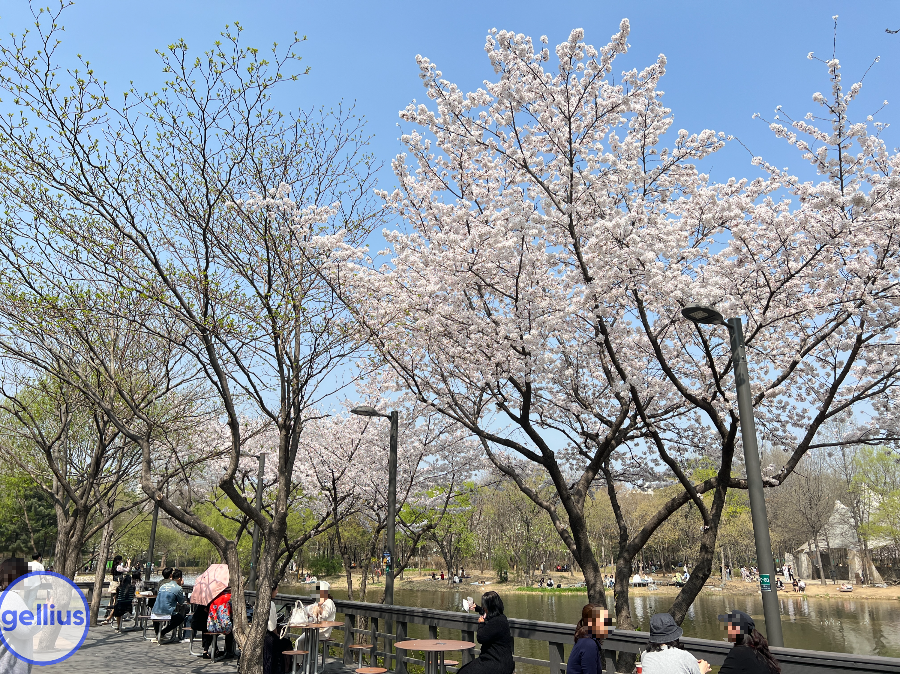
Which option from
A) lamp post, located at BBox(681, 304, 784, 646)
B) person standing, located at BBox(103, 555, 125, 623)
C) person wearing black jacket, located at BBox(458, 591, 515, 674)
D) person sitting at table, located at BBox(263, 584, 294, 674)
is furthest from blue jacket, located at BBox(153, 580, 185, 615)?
lamp post, located at BBox(681, 304, 784, 646)

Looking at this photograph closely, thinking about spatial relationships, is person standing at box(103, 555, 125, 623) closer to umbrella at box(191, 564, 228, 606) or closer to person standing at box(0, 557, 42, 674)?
umbrella at box(191, 564, 228, 606)

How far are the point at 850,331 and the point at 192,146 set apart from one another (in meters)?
11.1

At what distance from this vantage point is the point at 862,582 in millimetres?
45344

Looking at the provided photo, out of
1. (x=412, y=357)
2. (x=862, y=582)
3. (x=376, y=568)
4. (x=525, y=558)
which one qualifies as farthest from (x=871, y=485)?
(x=412, y=357)

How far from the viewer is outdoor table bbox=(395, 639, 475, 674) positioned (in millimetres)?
7219

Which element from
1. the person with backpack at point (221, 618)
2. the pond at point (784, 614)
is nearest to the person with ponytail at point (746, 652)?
the person with backpack at point (221, 618)

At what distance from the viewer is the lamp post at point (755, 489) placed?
633 cm

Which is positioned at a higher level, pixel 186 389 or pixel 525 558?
pixel 186 389

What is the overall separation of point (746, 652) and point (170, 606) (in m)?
13.1

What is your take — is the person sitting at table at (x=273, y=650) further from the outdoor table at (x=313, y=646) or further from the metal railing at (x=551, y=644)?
the metal railing at (x=551, y=644)

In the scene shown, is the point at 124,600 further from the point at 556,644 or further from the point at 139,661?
the point at 556,644

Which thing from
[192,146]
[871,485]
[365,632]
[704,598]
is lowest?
[704,598]

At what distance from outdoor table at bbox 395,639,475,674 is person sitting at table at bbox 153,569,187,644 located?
25.4ft

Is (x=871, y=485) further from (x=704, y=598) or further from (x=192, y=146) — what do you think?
(x=192, y=146)
